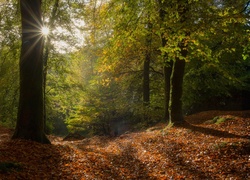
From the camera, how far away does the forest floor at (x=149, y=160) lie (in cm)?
625

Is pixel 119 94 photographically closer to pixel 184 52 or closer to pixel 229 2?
pixel 184 52

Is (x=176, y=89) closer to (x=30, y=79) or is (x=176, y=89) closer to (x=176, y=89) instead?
(x=176, y=89)

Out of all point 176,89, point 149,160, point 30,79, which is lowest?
point 149,160

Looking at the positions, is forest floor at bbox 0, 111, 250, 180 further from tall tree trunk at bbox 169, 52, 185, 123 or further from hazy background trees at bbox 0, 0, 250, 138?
hazy background trees at bbox 0, 0, 250, 138

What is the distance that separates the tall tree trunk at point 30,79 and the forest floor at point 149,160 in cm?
69

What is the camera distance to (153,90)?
2116cm

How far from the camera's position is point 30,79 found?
941 centimetres

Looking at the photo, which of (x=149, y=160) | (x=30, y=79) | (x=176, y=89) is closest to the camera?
(x=149, y=160)

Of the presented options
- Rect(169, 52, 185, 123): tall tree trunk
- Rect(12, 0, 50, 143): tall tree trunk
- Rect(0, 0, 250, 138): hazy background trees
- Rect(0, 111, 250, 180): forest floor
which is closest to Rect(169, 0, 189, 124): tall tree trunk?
Rect(169, 52, 185, 123): tall tree trunk

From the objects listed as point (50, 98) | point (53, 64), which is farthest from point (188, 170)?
point (50, 98)

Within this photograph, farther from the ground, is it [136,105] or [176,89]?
[176,89]

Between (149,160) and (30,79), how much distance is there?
5.47 meters

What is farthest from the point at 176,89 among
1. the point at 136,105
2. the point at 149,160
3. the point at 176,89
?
the point at 136,105

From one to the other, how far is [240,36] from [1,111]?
1771 cm
